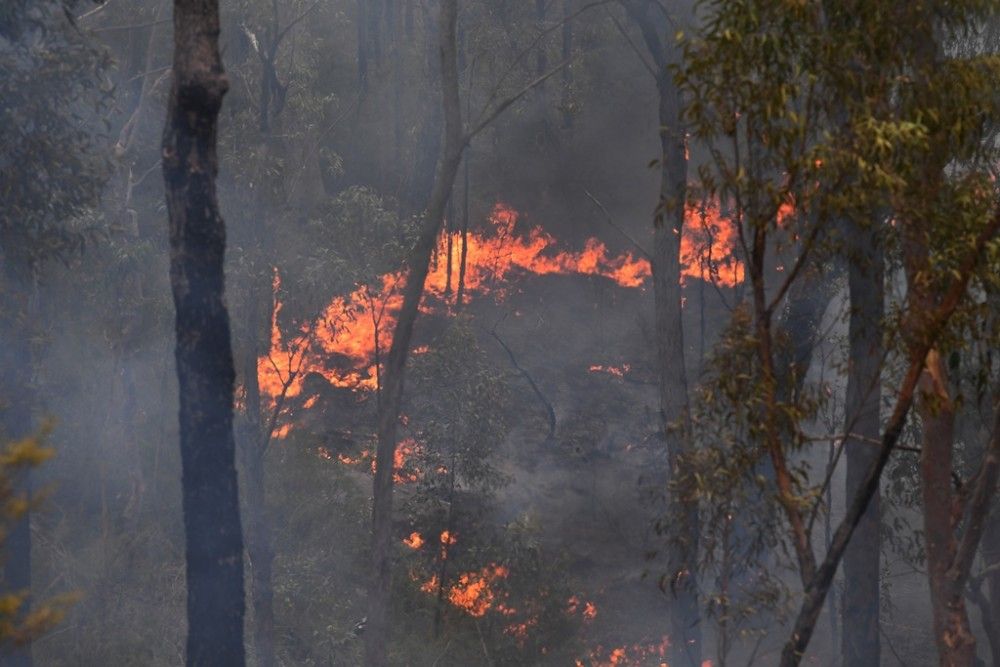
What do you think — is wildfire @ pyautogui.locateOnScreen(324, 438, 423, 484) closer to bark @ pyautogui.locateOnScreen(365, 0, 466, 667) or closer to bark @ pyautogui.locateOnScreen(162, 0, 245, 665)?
bark @ pyautogui.locateOnScreen(365, 0, 466, 667)

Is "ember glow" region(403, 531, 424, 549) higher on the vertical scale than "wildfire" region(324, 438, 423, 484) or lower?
lower

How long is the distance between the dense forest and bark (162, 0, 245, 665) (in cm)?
3

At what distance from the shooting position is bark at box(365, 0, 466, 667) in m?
14.5

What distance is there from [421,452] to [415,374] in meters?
1.37

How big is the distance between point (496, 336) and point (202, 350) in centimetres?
1834

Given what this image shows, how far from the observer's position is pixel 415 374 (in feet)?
65.8

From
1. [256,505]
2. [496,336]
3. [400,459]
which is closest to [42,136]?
[256,505]

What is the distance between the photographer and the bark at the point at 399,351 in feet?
47.6

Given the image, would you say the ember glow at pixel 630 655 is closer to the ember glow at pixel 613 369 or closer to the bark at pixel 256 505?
the bark at pixel 256 505

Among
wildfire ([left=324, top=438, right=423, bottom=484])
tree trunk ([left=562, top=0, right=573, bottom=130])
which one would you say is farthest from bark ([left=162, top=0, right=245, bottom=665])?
tree trunk ([left=562, top=0, right=573, bottom=130])

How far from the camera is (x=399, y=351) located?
1448 cm

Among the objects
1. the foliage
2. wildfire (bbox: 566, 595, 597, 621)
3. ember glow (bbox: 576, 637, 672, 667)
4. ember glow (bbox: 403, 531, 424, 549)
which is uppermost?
the foliage

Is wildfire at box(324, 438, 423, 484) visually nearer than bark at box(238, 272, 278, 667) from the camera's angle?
No

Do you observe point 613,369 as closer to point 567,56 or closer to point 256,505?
point 567,56
